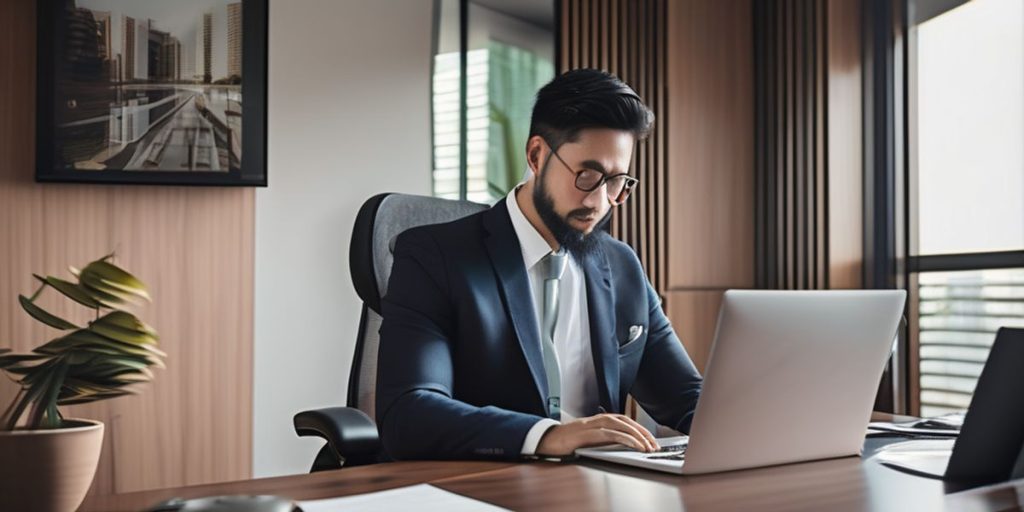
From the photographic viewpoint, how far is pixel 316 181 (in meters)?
4.03

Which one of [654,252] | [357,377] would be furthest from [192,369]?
[654,252]

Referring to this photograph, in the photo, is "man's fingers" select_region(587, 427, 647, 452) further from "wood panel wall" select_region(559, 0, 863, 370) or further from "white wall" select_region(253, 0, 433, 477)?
"wood panel wall" select_region(559, 0, 863, 370)

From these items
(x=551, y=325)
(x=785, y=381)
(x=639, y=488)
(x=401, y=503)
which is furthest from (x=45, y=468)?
(x=551, y=325)

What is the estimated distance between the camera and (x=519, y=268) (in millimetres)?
→ 2141

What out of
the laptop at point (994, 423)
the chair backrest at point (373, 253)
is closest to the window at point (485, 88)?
the chair backrest at point (373, 253)

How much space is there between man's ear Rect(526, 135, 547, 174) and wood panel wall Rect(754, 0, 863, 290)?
2.19m

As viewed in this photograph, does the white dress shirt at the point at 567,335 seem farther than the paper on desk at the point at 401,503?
Yes

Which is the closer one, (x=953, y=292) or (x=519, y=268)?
(x=519, y=268)

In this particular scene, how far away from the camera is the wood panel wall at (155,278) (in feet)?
11.7

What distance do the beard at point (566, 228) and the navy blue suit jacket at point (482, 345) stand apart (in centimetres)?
3

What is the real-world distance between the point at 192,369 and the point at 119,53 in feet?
3.83

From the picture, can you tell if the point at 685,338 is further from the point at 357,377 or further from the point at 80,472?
the point at 80,472

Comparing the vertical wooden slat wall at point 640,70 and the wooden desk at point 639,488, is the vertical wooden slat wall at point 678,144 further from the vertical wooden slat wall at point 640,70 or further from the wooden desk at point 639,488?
the wooden desk at point 639,488

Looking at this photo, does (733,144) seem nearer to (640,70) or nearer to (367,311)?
(640,70)
